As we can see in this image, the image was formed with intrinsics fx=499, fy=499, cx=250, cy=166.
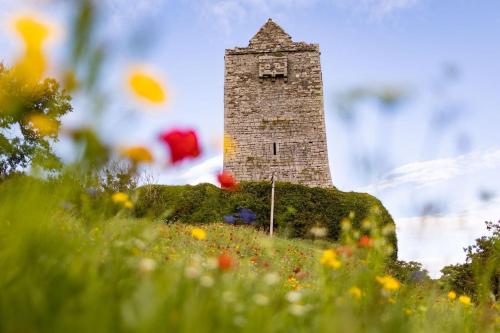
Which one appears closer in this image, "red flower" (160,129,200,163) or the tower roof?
"red flower" (160,129,200,163)

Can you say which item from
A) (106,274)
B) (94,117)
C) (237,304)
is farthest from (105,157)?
(237,304)

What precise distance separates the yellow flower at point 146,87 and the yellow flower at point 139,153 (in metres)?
0.25

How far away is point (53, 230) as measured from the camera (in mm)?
2398

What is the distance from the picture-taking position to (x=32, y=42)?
1758 millimetres

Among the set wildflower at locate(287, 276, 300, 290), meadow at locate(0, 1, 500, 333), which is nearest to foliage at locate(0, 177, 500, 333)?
meadow at locate(0, 1, 500, 333)

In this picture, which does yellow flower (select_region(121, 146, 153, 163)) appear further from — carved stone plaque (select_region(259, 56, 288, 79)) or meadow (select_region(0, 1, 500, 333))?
carved stone plaque (select_region(259, 56, 288, 79))

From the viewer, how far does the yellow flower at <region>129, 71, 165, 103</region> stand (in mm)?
2033

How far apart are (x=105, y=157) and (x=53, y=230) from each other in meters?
0.54

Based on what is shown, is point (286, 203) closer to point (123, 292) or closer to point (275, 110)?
point (275, 110)

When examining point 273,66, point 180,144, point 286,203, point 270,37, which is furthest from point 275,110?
point 180,144

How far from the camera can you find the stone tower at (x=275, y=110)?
73.2 ft

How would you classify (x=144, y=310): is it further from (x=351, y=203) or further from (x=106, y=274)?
(x=351, y=203)

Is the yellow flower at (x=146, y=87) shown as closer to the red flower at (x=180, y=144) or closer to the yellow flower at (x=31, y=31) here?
the yellow flower at (x=31, y=31)

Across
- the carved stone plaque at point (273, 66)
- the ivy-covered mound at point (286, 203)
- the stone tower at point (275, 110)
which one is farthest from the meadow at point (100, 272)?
the carved stone plaque at point (273, 66)
